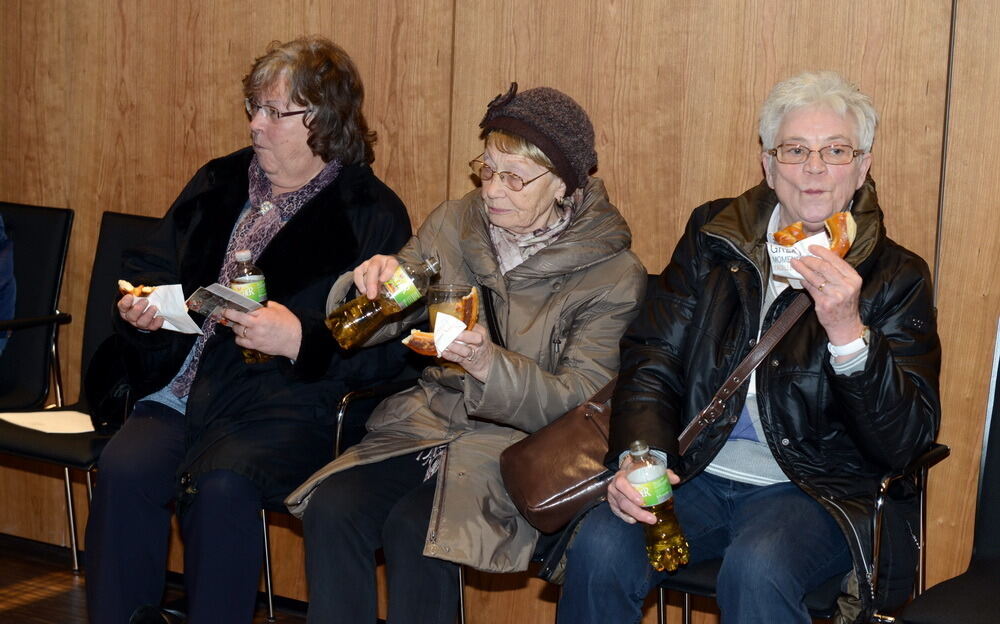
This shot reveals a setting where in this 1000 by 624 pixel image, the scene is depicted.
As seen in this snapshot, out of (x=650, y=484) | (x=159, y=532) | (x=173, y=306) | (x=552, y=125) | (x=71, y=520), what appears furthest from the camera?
(x=71, y=520)

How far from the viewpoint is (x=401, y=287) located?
295 centimetres

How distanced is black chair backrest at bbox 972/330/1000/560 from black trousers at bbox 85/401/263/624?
1805 mm

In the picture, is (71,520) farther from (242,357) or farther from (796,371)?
(796,371)

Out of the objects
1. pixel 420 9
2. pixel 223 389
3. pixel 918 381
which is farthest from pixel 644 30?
pixel 223 389

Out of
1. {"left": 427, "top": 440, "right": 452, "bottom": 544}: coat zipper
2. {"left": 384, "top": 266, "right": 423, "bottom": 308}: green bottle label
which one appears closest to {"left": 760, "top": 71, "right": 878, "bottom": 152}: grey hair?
{"left": 384, "top": 266, "right": 423, "bottom": 308}: green bottle label

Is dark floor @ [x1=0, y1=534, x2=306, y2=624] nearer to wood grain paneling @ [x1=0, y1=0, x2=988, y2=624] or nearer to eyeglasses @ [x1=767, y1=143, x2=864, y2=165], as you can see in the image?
wood grain paneling @ [x1=0, y1=0, x2=988, y2=624]

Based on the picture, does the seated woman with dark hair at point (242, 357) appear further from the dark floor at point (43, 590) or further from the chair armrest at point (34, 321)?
the dark floor at point (43, 590)

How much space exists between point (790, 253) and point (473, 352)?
0.76 meters

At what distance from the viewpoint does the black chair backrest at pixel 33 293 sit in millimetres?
4023

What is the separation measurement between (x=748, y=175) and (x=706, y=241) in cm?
52

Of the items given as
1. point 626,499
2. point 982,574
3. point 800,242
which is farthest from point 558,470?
point 982,574

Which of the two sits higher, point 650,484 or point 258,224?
point 258,224

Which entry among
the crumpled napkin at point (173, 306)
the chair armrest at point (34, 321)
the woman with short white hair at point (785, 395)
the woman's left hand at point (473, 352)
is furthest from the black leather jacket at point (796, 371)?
the chair armrest at point (34, 321)

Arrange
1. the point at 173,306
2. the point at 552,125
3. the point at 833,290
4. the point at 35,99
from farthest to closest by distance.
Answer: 1. the point at 35,99
2. the point at 173,306
3. the point at 552,125
4. the point at 833,290
